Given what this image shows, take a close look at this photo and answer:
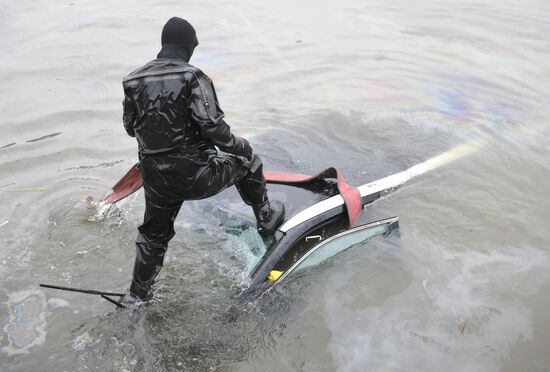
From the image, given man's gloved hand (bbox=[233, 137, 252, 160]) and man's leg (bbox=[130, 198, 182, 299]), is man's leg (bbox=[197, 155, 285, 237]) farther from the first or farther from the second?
man's leg (bbox=[130, 198, 182, 299])

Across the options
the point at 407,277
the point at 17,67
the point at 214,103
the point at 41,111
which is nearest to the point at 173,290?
the point at 214,103

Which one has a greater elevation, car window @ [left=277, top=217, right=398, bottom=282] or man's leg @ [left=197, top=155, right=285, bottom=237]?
man's leg @ [left=197, top=155, right=285, bottom=237]

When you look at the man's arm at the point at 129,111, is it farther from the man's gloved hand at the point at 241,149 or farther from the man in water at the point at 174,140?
the man's gloved hand at the point at 241,149

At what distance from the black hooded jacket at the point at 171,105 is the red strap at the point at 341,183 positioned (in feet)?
4.77

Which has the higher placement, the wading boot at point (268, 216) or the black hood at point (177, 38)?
the black hood at point (177, 38)

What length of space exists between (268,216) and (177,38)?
61.0 inches

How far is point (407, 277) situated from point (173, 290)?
2040mm

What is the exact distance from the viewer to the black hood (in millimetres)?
3326

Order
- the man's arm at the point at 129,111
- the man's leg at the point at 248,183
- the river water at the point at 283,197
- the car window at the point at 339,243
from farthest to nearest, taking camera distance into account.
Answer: the car window at the point at 339,243 → the river water at the point at 283,197 → the man's leg at the point at 248,183 → the man's arm at the point at 129,111

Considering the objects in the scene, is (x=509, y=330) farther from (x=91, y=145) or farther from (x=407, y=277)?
(x=91, y=145)

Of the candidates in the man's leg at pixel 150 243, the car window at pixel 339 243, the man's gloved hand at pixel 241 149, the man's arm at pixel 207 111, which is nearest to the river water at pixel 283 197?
the car window at pixel 339 243

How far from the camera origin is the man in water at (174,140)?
3.29 meters

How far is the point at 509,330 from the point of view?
165 inches

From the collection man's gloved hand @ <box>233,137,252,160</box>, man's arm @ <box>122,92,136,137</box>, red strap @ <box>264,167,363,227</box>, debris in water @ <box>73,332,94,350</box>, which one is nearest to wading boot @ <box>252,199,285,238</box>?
man's gloved hand @ <box>233,137,252,160</box>
